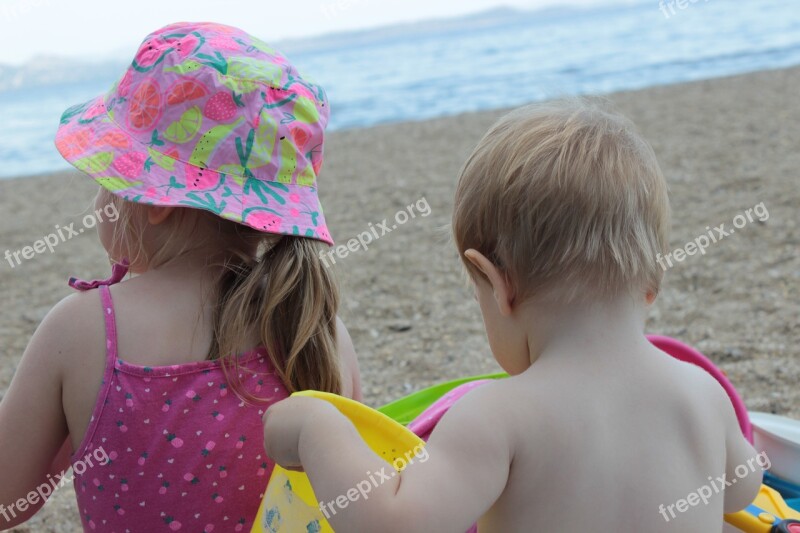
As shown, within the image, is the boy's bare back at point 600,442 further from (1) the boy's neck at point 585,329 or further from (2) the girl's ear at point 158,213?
(2) the girl's ear at point 158,213

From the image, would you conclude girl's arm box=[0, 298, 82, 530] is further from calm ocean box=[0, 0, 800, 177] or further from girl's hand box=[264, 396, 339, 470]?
calm ocean box=[0, 0, 800, 177]

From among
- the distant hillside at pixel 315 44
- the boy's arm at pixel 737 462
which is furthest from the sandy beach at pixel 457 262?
the distant hillside at pixel 315 44

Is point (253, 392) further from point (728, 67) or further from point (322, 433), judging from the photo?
point (728, 67)

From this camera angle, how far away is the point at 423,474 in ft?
3.51

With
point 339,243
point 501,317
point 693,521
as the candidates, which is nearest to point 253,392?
point 501,317

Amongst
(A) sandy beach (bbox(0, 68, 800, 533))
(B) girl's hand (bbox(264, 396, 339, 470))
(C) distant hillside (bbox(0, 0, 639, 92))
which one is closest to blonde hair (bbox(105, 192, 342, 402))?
(A) sandy beach (bbox(0, 68, 800, 533))

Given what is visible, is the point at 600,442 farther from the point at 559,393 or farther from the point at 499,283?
the point at 499,283

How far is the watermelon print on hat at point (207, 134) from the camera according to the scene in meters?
1.53

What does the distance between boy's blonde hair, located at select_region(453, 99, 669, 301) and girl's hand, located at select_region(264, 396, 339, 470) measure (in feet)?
1.08

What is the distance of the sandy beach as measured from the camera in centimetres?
321

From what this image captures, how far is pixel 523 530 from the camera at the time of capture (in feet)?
3.83

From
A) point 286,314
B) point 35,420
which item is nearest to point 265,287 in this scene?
point 286,314

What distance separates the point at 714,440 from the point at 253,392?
792 millimetres

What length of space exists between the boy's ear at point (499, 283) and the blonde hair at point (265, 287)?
0.47m
